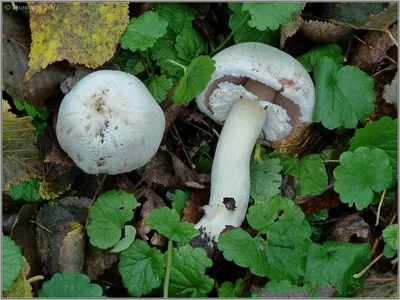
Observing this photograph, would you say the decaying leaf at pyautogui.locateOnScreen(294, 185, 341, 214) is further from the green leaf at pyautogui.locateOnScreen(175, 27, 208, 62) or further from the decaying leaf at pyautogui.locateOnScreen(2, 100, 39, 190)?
the decaying leaf at pyautogui.locateOnScreen(2, 100, 39, 190)

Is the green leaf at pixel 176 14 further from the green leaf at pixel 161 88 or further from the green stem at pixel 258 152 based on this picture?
the green stem at pixel 258 152

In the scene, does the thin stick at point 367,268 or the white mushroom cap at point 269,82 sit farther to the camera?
the white mushroom cap at point 269,82

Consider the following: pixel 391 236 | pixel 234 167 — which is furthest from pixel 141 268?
pixel 391 236

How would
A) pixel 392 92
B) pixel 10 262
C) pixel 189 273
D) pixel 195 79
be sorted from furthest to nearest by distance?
pixel 392 92 → pixel 195 79 → pixel 189 273 → pixel 10 262

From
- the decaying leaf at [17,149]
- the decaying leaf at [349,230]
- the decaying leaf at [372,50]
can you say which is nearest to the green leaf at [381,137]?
the decaying leaf at [349,230]

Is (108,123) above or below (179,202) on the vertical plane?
above

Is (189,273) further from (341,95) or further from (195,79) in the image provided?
(341,95)
